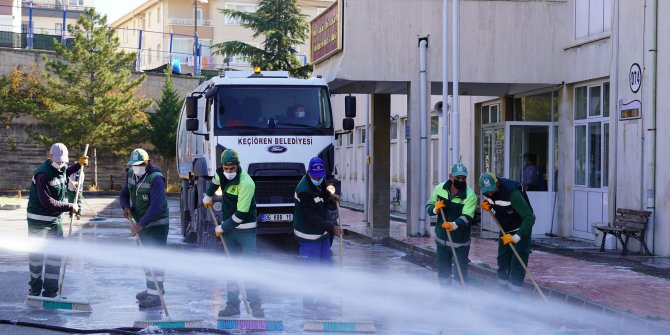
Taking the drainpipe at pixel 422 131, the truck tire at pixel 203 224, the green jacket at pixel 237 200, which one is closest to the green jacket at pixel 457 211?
the green jacket at pixel 237 200

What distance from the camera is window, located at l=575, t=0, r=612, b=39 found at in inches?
781

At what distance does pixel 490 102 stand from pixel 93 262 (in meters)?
12.7

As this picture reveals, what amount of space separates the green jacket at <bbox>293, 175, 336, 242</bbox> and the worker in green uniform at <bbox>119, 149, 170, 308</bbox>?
1.51m

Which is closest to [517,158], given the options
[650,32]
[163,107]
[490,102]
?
[490,102]

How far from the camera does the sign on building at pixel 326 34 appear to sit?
21656mm

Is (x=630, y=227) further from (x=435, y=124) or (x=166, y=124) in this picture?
(x=166, y=124)

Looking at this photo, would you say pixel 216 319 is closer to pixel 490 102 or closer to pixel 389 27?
pixel 389 27

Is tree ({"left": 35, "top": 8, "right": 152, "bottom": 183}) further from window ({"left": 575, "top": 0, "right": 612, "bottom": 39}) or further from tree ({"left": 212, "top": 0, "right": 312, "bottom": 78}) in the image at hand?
window ({"left": 575, "top": 0, "right": 612, "bottom": 39})

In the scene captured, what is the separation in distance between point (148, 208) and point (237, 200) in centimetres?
109

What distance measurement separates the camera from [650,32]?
682 inches

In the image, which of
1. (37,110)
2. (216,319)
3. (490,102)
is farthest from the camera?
(37,110)

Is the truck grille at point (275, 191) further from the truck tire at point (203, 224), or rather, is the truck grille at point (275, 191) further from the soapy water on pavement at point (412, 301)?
the soapy water on pavement at point (412, 301)

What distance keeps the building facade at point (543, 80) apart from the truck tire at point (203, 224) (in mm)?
4032

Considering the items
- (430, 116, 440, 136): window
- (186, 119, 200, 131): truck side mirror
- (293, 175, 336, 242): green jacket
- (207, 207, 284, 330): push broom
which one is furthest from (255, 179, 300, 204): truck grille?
(430, 116, 440, 136): window
